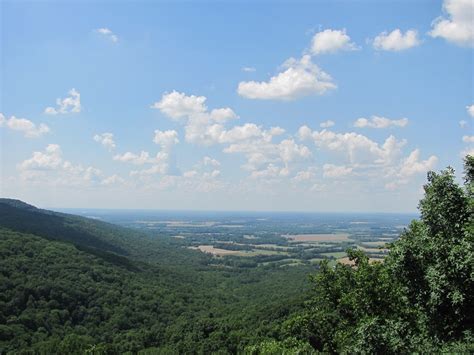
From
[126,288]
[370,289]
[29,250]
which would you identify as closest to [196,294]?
[126,288]

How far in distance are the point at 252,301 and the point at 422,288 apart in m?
125

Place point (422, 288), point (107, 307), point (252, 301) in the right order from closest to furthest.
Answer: point (422, 288), point (107, 307), point (252, 301)

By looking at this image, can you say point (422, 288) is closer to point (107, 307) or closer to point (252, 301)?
point (107, 307)

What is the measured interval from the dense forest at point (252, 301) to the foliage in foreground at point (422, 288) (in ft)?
0.19

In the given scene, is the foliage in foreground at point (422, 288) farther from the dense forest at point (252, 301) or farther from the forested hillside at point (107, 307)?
the forested hillside at point (107, 307)

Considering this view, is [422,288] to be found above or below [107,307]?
above

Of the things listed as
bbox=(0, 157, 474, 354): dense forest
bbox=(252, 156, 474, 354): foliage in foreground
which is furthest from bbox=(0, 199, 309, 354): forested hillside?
bbox=(252, 156, 474, 354): foliage in foreground

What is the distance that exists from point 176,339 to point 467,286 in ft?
310

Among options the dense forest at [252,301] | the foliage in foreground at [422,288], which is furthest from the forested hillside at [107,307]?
the foliage in foreground at [422,288]

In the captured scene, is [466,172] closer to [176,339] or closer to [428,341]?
[428,341]

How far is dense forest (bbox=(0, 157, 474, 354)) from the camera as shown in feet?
62.7

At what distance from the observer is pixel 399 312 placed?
2362 cm

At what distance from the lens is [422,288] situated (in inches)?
789

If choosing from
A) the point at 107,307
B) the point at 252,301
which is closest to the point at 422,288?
the point at 107,307
